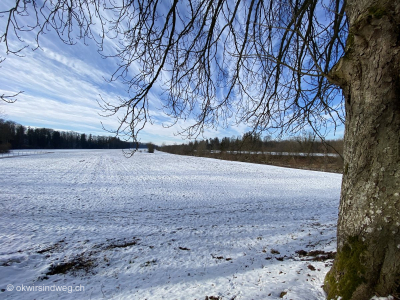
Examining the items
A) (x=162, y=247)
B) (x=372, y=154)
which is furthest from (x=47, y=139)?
(x=372, y=154)

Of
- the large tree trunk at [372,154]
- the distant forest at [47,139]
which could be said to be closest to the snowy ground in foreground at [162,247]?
the large tree trunk at [372,154]

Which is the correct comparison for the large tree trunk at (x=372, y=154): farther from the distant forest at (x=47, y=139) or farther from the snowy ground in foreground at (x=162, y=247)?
the distant forest at (x=47, y=139)

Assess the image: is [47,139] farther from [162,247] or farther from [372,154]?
[372,154]

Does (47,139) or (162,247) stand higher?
(47,139)

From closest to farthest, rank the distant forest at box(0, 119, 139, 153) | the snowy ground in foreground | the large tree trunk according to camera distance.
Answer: the large tree trunk < the snowy ground in foreground < the distant forest at box(0, 119, 139, 153)

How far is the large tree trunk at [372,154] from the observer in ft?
4.68

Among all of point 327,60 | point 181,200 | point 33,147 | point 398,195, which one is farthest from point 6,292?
point 33,147

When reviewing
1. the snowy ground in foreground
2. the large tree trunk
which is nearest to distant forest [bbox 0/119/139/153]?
the snowy ground in foreground

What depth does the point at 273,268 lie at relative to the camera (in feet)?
10.5

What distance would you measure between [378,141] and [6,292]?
5.38 m

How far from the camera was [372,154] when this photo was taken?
60.4 inches

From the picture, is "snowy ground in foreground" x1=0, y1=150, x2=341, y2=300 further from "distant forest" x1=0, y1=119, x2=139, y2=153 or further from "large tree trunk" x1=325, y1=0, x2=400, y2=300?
"distant forest" x1=0, y1=119, x2=139, y2=153

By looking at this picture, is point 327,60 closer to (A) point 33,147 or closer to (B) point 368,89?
(B) point 368,89

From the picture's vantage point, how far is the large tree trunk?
1.43 m
